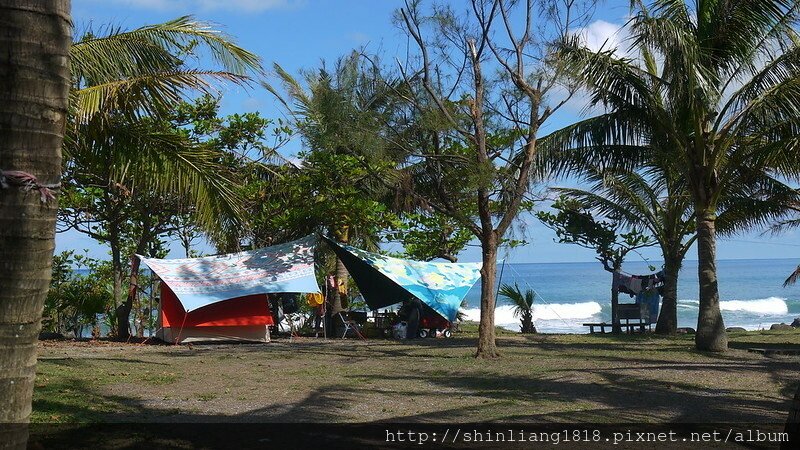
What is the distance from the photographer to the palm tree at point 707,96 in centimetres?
1208

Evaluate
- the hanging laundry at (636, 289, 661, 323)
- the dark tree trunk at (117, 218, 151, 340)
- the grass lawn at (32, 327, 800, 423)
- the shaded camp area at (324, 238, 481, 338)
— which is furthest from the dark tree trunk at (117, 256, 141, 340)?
the hanging laundry at (636, 289, 661, 323)

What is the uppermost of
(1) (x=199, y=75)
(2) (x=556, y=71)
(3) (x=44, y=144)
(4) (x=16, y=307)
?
(2) (x=556, y=71)

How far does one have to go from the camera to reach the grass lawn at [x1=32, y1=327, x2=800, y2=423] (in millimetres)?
7336

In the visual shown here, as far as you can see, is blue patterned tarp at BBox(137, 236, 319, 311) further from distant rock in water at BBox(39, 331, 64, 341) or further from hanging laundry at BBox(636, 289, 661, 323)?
hanging laundry at BBox(636, 289, 661, 323)

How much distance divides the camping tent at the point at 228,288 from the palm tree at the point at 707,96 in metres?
6.45

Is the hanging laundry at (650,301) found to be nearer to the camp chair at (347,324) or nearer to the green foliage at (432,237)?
the green foliage at (432,237)

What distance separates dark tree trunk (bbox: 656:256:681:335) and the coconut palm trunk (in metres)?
16.2

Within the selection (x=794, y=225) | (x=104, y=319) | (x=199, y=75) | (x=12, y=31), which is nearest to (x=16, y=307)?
(x=12, y=31)

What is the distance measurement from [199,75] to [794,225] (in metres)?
18.0

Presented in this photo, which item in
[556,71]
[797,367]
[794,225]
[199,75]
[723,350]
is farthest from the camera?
[794,225]

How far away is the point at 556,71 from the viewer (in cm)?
1226

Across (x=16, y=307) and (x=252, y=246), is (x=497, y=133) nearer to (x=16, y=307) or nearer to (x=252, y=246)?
(x=252, y=246)

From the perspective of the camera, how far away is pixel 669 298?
18.3 meters

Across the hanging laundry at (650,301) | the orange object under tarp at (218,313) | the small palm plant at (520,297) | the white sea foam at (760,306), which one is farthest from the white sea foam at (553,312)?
the orange object under tarp at (218,313)
